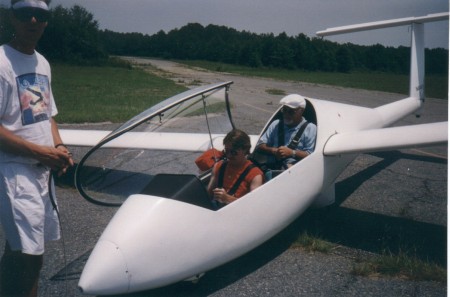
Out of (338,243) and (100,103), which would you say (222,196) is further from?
(100,103)

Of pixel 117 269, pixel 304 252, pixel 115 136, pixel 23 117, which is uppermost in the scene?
pixel 23 117

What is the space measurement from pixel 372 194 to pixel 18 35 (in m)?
5.06

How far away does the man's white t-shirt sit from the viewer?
250 cm

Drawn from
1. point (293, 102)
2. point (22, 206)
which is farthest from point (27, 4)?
point (293, 102)

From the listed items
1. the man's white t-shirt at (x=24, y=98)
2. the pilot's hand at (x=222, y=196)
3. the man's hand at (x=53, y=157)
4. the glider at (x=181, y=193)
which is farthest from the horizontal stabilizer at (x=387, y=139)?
the man's white t-shirt at (x=24, y=98)

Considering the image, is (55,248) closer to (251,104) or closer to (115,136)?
(115,136)

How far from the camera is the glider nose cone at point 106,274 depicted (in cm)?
281

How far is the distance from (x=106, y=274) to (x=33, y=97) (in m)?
1.24

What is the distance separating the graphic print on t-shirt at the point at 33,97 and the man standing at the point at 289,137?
8.31ft

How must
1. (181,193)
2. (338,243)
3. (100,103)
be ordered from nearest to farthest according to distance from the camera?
(181,193), (338,243), (100,103)

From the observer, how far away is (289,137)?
16.1 feet

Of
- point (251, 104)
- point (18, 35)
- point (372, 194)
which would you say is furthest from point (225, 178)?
point (251, 104)

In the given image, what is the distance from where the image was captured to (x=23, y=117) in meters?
2.60

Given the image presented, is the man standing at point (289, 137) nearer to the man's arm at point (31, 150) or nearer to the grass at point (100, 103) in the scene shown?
the man's arm at point (31, 150)
